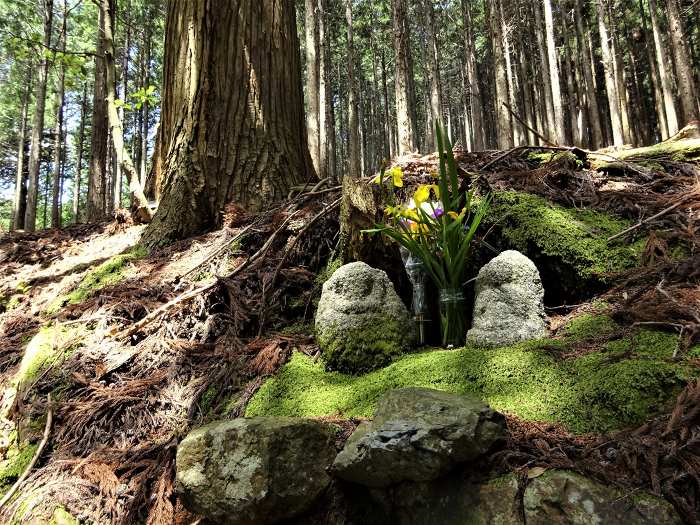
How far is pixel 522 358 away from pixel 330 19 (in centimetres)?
2719

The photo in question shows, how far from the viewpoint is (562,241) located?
88.0 inches

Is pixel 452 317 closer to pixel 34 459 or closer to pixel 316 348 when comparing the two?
pixel 316 348

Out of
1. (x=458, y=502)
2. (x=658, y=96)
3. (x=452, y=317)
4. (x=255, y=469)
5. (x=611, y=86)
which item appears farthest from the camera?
(x=658, y=96)

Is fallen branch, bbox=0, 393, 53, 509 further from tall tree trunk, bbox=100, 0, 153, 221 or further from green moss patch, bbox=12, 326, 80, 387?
tall tree trunk, bbox=100, 0, 153, 221

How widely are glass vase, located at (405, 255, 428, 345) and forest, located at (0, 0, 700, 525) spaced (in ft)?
0.05

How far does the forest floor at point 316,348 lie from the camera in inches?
51.1

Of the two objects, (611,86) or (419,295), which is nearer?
(419,295)

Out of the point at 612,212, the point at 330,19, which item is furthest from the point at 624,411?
the point at 330,19

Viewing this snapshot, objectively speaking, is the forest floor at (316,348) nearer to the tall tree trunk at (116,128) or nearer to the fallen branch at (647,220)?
the fallen branch at (647,220)

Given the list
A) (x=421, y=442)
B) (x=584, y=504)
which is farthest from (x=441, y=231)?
(x=584, y=504)

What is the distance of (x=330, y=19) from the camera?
Result: 24438 millimetres

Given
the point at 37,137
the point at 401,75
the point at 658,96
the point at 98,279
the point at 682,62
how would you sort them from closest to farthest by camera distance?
1. the point at 98,279
2. the point at 401,75
3. the point at 682,62
4. the point at 37,137
5. the point at 658,96

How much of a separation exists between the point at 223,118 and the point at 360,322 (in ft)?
7.99

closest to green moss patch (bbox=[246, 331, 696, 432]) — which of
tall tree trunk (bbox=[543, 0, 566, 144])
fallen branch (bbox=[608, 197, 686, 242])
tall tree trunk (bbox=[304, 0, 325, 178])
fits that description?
fallen branch (bbox=[608, 197, 686, 242])
